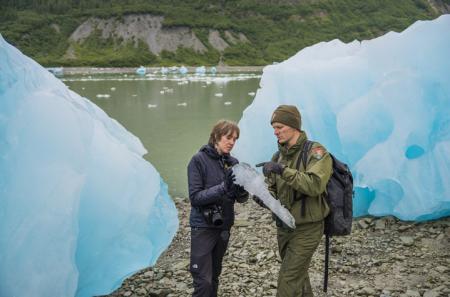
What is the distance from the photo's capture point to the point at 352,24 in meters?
118

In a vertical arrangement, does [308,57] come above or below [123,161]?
above

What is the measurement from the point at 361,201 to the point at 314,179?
13.0 ft

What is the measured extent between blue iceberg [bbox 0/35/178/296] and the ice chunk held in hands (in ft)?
5.41

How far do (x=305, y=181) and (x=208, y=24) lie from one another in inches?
4401

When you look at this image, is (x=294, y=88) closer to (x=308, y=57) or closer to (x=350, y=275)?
(x=308, y=57)

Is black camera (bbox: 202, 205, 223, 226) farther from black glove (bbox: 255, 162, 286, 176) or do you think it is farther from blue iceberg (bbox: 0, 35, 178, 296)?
blue iceberg (bbox: 0, 35, 178, 296)

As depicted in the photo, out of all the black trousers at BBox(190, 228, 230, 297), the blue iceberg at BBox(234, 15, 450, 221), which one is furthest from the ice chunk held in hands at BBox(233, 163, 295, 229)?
the blue iceberg at BBox(234, 15, 450, 221)

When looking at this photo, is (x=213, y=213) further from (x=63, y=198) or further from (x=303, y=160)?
(x=63, y=198)

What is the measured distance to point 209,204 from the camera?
3361 millimetres

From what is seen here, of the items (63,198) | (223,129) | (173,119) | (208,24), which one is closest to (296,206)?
(223,129)

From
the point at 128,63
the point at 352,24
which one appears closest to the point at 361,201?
the point at 128,63

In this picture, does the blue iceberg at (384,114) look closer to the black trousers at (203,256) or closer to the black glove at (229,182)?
the black trousers at (203,256)

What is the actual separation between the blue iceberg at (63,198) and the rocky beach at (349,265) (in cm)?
40

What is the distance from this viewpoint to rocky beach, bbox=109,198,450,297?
453 cm
